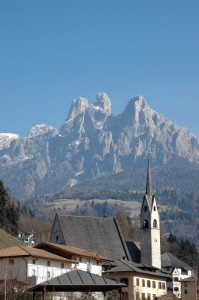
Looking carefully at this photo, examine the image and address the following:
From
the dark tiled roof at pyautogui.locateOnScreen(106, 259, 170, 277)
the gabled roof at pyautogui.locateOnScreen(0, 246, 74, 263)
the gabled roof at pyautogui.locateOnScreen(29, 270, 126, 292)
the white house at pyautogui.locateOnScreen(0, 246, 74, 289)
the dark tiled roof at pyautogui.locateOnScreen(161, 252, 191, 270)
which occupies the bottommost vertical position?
the gabled roof at pyautogui.locateOnScreen(29, 270, 126, 292)

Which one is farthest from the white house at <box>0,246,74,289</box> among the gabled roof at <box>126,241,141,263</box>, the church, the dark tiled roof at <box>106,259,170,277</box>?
the gabled roof at <box>126,241,141,263</box>

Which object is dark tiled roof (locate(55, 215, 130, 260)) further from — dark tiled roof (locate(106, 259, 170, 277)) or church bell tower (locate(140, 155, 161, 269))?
church bell tower (locate(140, 155, 161, 269))

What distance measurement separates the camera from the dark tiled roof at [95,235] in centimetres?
11370

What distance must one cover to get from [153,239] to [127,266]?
77.9ft

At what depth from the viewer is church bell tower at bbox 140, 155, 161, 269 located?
407ft

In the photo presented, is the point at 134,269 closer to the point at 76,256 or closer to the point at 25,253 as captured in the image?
the point at 76,256

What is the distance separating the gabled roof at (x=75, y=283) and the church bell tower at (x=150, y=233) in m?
72.6

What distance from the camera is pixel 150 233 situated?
4990 inches

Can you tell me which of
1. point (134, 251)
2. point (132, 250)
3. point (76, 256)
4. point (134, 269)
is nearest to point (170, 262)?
point (134, 251)

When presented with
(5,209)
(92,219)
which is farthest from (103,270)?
(5,209)

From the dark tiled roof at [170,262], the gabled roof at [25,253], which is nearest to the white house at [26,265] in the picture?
the gabled roof at [25,253]

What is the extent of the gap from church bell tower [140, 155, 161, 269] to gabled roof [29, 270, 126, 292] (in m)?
72.6

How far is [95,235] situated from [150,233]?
42.4 ft

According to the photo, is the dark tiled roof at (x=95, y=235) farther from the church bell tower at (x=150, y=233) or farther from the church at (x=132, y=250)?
the church bell tower at (x=150, y=233)
